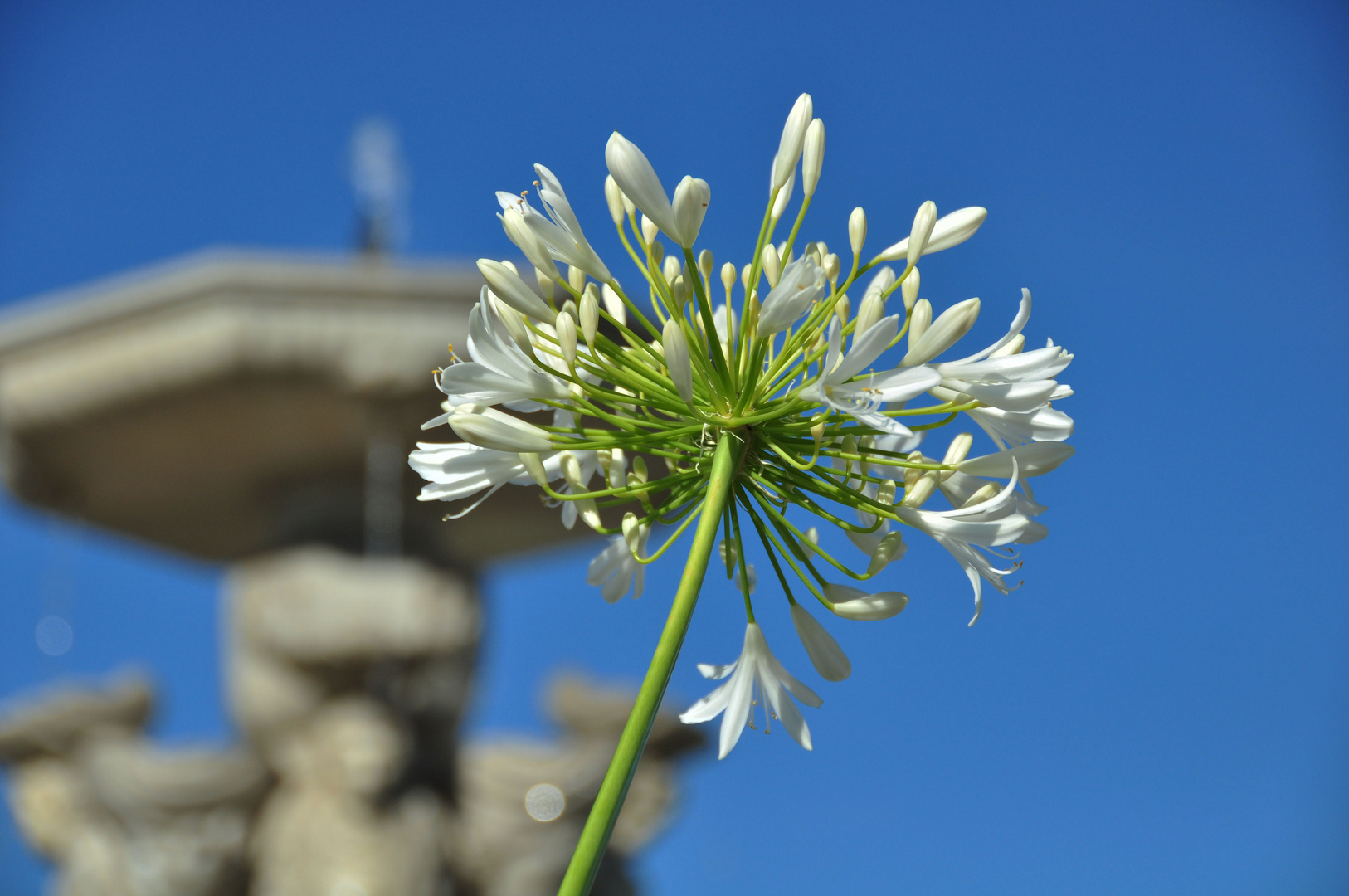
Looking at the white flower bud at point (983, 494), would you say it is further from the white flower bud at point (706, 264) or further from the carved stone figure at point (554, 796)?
Answer: the carved stone figure at point (554, 796)

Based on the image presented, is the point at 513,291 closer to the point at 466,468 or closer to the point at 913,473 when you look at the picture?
the point at 466,468

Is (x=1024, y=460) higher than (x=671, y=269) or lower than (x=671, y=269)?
lower

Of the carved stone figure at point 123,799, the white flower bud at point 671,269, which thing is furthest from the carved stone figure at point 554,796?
the white flower bud at point 671,269

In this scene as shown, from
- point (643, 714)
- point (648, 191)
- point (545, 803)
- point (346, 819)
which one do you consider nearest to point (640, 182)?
point (648, 191)

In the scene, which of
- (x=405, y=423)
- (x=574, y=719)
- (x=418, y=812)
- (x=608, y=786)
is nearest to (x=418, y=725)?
(x=418, y=812)

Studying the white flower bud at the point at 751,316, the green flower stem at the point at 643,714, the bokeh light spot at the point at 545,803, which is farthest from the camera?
the bokeh light spot at the point at 545,803

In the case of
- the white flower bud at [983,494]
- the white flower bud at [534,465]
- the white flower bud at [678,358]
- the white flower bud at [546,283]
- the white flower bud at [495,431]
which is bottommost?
the white flower bud at [983,494]

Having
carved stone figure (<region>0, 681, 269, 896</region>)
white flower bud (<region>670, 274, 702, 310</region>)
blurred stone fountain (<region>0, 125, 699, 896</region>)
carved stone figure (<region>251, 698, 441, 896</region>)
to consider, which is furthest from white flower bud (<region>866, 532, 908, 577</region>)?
carved stone figure (<region>0, 681, 269, 896</region>)
